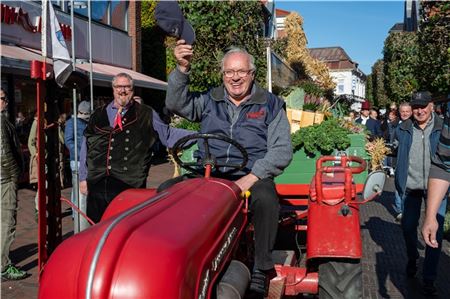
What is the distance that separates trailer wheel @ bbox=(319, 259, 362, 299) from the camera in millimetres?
3762

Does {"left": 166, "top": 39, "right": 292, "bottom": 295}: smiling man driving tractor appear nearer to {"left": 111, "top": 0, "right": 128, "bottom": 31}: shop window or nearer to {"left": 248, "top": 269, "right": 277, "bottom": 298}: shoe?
{"left": 248, "top": 269, "right": 277, "bottom": 298}: shoe

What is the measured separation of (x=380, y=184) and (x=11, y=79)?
10.5 meters

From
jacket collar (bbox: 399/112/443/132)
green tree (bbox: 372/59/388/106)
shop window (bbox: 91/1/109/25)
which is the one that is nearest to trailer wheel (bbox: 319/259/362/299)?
jacket collar (bbox: 399/112/443/132)

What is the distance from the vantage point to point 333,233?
384cm

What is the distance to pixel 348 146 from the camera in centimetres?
589

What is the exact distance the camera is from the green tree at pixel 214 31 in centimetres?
882


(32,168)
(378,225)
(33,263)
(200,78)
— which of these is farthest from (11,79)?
(378,225)

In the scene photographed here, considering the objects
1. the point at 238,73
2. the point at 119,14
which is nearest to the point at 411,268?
the point at 238,73

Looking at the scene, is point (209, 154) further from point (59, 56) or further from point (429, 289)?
point (429, 289)

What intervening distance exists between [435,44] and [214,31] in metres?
3.73

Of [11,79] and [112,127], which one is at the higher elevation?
[11,79]

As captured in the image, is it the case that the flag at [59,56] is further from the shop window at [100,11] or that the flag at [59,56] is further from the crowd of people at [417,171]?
the shop window at [100,11]

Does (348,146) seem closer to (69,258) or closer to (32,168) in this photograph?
(69,258)

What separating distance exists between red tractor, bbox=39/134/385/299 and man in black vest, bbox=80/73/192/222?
3.95ft
